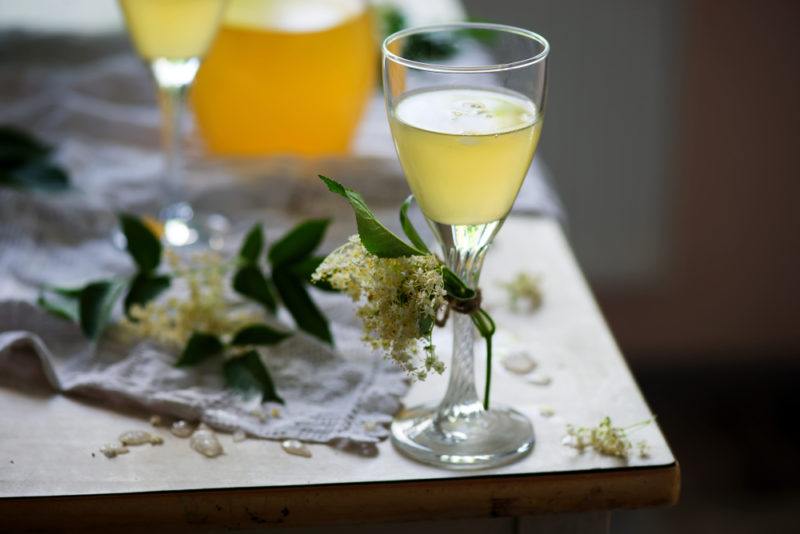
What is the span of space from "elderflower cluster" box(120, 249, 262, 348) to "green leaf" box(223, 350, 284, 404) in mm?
42

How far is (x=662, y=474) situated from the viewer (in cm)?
60

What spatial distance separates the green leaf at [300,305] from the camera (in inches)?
28.7

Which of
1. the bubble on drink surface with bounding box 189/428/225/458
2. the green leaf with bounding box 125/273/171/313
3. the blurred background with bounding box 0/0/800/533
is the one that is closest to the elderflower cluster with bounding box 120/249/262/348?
the green leaf with bounding box 125/273/171/313

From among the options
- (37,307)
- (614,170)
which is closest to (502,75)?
(37,307)

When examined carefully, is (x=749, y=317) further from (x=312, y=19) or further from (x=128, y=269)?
(x=128, y=269)

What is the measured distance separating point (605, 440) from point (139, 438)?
0.26 meters

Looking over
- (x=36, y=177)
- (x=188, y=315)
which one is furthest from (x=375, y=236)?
(x=36, y=177)

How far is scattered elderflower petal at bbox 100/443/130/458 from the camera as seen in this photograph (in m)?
0.61

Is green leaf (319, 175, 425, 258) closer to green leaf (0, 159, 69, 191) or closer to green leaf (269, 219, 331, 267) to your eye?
green leaf (269, 219, 331, 267)

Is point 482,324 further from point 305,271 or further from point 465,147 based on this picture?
point 305,271

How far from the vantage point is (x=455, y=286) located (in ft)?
1.90

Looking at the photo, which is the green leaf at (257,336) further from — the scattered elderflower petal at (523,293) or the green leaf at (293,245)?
the scattered elderflower petal at (523,293)

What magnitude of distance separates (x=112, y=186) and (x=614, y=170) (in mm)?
1205

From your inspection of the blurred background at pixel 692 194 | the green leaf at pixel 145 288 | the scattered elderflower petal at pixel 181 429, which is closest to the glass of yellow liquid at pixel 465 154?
the scattered elderflower petal at pixel 181 429
